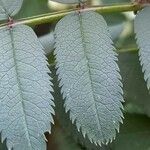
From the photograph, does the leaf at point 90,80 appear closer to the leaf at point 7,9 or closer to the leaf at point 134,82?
the leaf at point 7,9

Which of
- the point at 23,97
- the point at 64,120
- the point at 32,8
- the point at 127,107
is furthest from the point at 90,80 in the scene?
the point at 32,8

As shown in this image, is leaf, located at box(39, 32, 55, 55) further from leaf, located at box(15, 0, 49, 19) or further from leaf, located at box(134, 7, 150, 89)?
leaf, located at box(134, 7, 150, 89)

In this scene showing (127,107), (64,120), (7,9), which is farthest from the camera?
(127,107)

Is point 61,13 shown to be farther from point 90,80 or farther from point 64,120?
point 64,120

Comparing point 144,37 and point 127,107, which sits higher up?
point 144,37

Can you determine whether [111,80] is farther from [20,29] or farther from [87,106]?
[20,29]

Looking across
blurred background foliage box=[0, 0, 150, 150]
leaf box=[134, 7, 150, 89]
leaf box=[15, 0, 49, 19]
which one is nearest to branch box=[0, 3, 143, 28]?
leaf box=[134, 7, 150, 89]

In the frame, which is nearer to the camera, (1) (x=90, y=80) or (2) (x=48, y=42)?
(1) (x=90, y=80)
